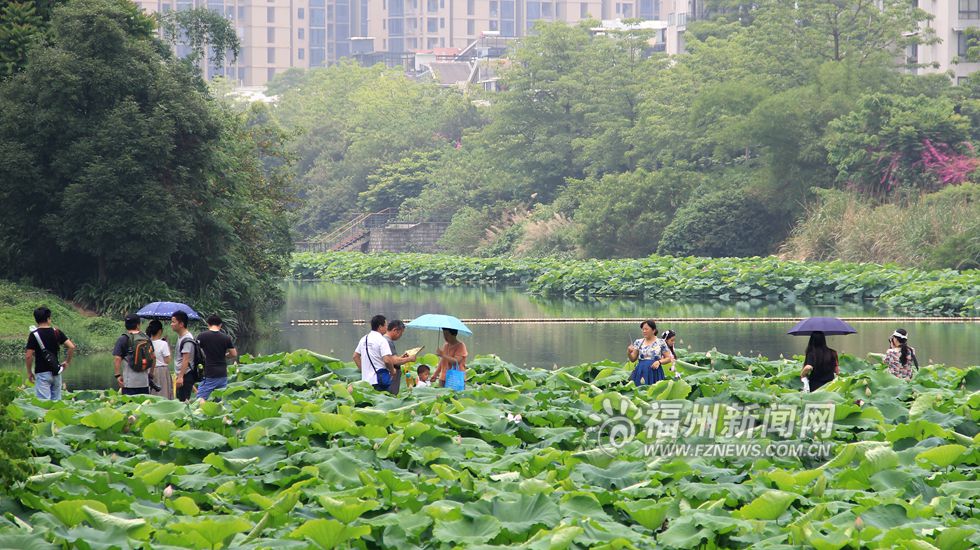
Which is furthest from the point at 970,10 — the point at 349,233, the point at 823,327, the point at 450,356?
the point at 450,356

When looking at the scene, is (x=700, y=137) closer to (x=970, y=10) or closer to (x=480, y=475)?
(x=970, y=10)

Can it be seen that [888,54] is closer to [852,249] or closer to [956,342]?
[852,249]

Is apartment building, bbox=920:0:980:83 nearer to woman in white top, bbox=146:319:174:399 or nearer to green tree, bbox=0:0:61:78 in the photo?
green tree, bbox=0:0:61:78

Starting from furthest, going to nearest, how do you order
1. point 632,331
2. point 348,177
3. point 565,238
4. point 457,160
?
1. point 348,177
2. point 457,160
3. point 565,238
4. point 632,331

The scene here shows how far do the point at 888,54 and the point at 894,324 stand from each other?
72.5 ft

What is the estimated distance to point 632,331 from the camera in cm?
2798

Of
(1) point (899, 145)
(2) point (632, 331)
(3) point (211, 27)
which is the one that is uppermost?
(3) point (211, 27)

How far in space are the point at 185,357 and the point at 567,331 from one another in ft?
51.9

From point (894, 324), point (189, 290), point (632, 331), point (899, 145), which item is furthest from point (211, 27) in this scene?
point (899, 145)

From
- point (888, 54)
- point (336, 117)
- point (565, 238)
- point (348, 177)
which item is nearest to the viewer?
point (888, 54)

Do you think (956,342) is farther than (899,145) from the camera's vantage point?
No

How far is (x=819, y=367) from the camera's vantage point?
1285 centimetres

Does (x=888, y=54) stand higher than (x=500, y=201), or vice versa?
(x=888, y=54)

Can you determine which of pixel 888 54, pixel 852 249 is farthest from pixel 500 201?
pixel 852 249
